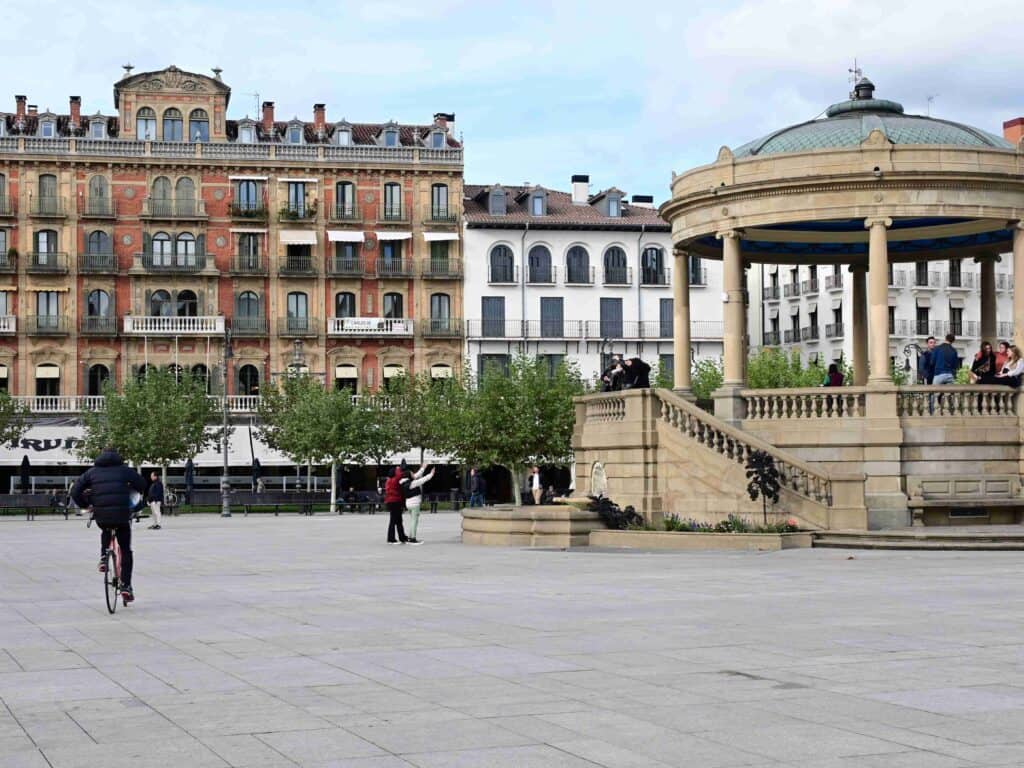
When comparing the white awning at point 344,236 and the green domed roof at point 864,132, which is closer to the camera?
the green domed roof at point 864,132

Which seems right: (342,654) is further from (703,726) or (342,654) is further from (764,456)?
(764,456)

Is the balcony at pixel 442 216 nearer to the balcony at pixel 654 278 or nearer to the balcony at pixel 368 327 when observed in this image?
the balcony at pixel 368 327

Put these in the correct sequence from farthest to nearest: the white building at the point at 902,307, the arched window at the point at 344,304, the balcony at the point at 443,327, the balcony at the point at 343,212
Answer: the white building at the point at 902,307
the balcony at the point at 443,327
the arched window at the point at 344,304
the balcony at the point at 343,212

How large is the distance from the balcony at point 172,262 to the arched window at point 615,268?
2060cm

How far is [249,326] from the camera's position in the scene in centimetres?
7494

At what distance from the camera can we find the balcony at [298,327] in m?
75.1

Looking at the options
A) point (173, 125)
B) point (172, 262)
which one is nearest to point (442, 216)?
point (172, 262)

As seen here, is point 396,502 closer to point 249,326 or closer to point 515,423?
point 515,423

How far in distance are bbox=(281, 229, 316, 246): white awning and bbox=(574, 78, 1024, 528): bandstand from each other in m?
47.5

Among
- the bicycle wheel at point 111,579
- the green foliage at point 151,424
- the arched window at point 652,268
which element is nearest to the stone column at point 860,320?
the bicycle wheel at point 111,579

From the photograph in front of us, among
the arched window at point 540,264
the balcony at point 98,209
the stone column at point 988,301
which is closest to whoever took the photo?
the stone column at point 988,301

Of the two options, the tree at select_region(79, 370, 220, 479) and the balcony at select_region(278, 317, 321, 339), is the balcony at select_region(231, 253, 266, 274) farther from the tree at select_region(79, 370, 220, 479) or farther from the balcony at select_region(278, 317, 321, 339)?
the tree at select_region(79, 370, 220, 479)

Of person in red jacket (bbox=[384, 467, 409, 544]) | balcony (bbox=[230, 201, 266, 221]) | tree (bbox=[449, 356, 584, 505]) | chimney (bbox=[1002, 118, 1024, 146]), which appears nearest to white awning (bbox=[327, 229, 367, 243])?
balcony (bbox=[230, 201, 266, 221])

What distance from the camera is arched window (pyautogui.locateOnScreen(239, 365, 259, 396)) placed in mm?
75062
